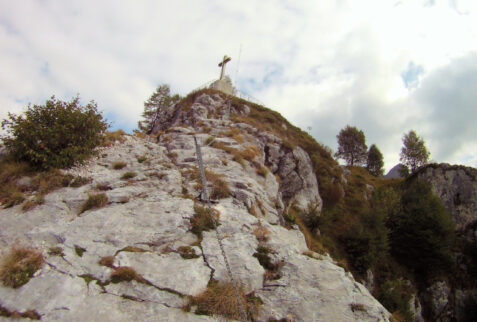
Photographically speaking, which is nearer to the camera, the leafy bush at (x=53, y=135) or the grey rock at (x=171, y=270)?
the grey rock at (x=171, y=270)

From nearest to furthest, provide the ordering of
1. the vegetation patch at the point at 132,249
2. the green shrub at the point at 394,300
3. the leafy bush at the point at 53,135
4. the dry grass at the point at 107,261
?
the dry grass at the point at 107,261
the vegetation patch at the point at 132,249
the leafy bush at the point at 53,135
the green shrub at the point at 394,300

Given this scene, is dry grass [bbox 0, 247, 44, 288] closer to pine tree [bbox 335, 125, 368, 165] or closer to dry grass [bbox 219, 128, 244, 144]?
dry grass [bbox 219, 128, 244, 144]

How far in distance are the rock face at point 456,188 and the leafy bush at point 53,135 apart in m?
42.7

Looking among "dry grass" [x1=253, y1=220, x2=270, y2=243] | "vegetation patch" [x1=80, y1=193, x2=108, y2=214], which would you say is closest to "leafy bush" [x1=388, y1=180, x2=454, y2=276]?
"dry grass" [x1=253, y1=220, x2=270, y2=243]

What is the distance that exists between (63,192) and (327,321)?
34.6 feet

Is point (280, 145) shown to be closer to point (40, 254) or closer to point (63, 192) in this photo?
point (63, 192)

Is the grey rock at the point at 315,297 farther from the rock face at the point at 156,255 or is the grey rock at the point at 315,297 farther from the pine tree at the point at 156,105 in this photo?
the pine tree at the point at 156,105

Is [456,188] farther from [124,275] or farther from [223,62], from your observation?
[124,275]

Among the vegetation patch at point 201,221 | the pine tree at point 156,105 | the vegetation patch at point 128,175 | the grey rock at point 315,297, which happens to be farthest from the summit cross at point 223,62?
the grey rock at point 315,297

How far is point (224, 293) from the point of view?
6.00 m

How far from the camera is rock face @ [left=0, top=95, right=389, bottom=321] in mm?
5348

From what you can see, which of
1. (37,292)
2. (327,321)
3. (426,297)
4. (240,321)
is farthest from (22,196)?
(426,297)

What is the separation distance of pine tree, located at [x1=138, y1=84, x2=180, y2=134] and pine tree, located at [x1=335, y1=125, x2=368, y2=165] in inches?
1851

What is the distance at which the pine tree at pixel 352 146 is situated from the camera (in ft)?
203
